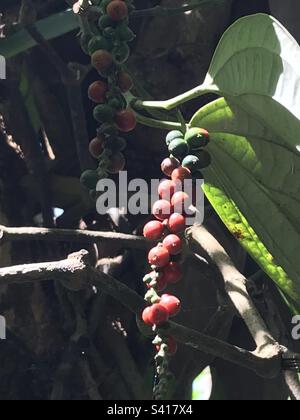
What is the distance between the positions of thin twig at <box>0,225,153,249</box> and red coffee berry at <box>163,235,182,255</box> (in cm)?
25

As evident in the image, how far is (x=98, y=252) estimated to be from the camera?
3.84 feet

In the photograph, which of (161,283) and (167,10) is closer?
(161,283)

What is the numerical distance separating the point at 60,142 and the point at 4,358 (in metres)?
0.34

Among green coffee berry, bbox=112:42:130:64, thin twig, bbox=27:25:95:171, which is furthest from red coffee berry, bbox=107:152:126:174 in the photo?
thin twig, bbox=27:25:95:171

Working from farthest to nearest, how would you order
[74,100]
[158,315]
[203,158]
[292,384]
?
[74,100] → [292,384] → [203,158] → [158,315]

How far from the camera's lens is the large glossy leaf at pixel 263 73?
734 millimetres

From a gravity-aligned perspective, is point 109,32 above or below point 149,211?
above

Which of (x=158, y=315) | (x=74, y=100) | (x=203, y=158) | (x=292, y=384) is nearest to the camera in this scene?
(x=158, y=315)

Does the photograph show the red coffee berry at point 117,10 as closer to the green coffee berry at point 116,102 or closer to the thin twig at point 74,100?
the green coffee berry at point 116,102

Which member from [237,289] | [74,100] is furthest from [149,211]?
[237,289]

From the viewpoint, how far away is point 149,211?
111 cm

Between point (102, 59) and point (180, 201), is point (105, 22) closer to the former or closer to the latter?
point (102, 59)

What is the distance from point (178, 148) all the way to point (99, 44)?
14 centimetres
